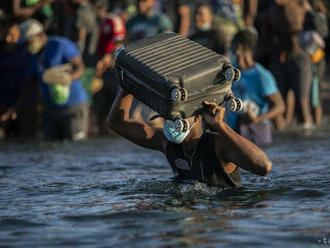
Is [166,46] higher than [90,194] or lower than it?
higher

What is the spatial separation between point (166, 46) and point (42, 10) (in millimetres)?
9372

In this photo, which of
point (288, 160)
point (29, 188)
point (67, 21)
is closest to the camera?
point (29, 188)

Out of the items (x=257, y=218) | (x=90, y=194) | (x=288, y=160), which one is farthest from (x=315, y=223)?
(x=288, y=160)

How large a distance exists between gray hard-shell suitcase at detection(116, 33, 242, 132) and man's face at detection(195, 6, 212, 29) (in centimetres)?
619

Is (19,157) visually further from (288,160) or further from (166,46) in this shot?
(166,46)

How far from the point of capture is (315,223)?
6.15 m

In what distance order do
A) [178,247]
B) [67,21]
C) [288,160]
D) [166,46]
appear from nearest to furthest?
[178,247], [166,46], [288,160], [67,21]

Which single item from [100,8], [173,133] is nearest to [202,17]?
[100,8]

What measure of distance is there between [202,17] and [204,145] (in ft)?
20.8

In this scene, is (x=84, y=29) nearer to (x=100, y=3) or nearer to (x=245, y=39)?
(x=100, y=3)

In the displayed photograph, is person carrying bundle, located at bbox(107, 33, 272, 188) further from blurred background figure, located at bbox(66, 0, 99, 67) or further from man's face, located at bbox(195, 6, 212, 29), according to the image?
blurred background figure, located at bbox(66, 0, 99, 67)

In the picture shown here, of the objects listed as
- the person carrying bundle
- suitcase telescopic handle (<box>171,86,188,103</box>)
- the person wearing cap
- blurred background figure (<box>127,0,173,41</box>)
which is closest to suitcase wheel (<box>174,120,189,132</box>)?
the person carrying bundle

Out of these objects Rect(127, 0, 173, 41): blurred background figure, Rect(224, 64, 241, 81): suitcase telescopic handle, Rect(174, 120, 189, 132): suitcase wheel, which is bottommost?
Rect(174, 120, 189, 132): suitcase wheel

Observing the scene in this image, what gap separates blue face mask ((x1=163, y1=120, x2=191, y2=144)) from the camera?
6.67 meters
